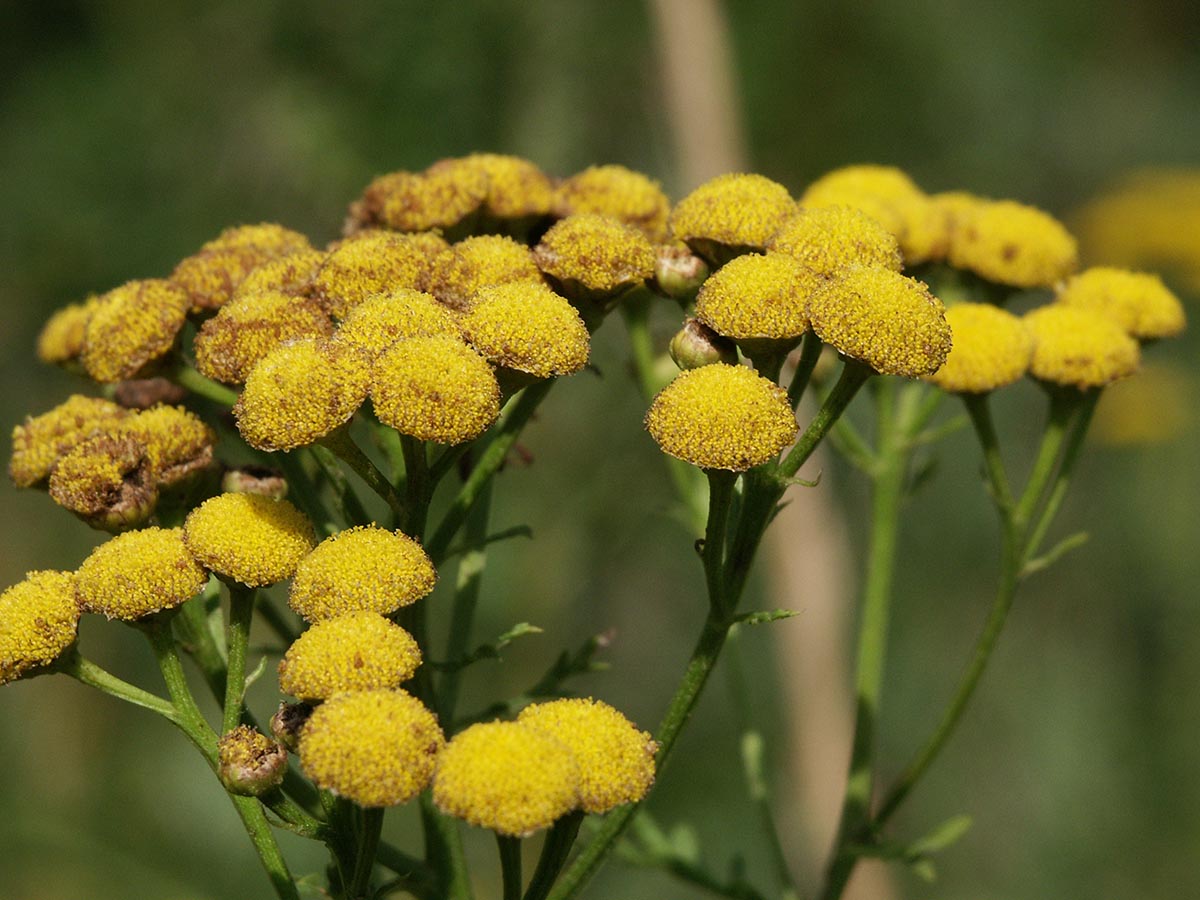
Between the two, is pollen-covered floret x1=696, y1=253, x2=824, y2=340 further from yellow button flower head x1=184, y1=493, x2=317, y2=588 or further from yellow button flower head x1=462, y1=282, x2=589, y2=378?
yellow button flower head x1=184, y1=493, x2=317, y2=588

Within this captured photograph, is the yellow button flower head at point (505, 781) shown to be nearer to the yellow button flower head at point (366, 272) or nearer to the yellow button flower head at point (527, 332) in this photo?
the yellow button flower head at point (527, 332)

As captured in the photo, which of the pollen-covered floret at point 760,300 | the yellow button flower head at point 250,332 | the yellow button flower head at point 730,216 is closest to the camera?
the pollen-covered floret at point 760,300

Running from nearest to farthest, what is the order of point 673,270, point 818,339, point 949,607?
point 818,339, point 673,270, point 949,607

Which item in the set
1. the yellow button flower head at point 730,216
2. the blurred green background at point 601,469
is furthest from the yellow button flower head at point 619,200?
the blurred green background at point 601,469

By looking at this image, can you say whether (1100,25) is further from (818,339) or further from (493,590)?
(818,339)

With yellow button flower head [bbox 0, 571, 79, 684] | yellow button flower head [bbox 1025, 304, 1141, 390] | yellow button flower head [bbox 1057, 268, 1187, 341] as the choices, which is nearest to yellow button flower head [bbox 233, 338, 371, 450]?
yellow button flower head [bbox 0, 571, 79, 684]

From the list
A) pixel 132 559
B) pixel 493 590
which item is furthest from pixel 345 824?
pixel 493 590

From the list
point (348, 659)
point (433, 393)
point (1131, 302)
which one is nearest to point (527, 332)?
point (433, 393)
